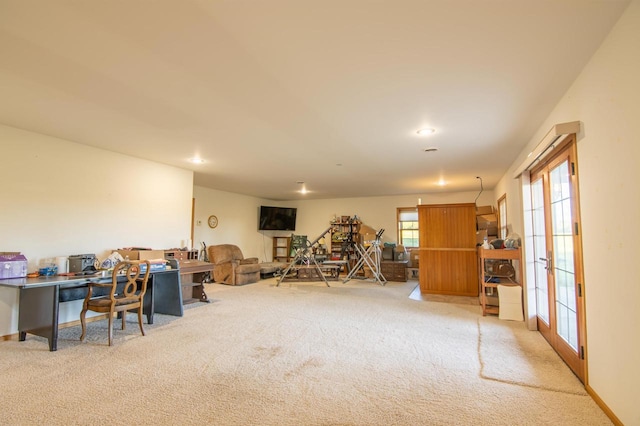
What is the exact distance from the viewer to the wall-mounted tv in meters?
10.4

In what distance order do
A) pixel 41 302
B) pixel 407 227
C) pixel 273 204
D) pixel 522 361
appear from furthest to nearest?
pixel 273 204 → pixel 407 227 → pixel 41 302 → pixel 522 361

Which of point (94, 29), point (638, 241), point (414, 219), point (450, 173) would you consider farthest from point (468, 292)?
point (94, 29)

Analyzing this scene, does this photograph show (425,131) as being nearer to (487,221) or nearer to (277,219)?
(487,221)

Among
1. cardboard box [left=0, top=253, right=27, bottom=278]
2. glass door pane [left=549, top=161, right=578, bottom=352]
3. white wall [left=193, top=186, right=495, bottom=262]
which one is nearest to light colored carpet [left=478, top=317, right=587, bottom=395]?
glass door pane [left=549, top=161, right=578, bottom=352]

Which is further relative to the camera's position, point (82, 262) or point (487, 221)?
point (487, 221)

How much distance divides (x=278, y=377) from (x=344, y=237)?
745 cm

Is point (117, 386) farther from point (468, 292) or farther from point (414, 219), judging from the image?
point (414, 219)

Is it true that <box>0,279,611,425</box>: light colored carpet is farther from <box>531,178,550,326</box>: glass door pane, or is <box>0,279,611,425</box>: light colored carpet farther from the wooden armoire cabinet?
the wooden armoire cabinet

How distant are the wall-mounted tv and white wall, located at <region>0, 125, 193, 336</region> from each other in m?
4.64

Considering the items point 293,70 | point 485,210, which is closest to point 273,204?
point 485,210

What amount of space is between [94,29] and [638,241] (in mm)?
3440

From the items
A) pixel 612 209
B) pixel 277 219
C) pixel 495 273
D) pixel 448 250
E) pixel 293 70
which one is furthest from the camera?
pixel 277 219

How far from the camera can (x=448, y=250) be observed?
6.63 metres

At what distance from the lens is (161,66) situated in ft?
7.95
